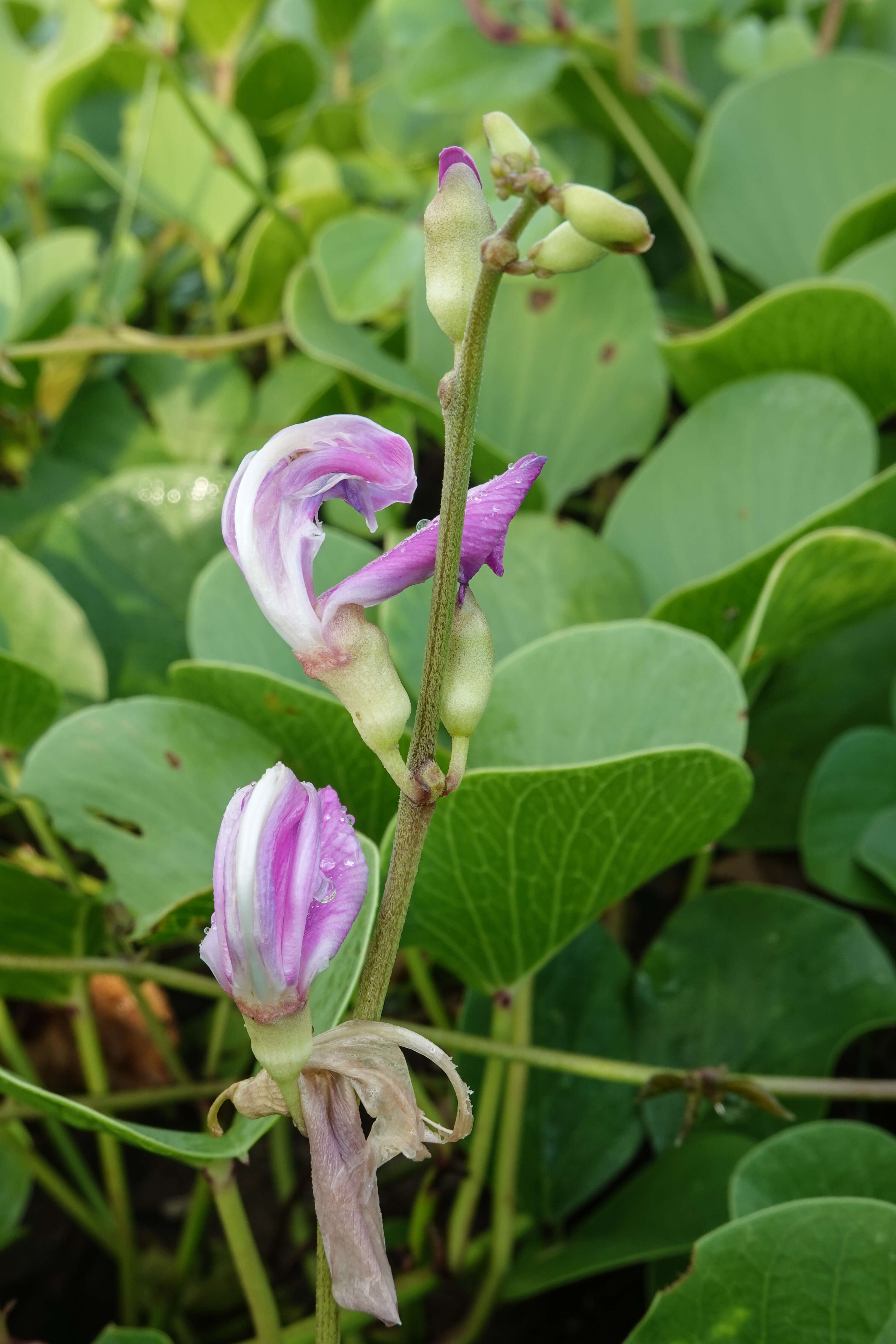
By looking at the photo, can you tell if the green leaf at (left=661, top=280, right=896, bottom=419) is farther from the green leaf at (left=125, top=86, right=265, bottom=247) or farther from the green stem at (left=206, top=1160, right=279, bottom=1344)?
the green stem at (left=206, top=1160, right=279, bottom=1344)

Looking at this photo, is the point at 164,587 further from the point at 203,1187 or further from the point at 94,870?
the point at 203,1187

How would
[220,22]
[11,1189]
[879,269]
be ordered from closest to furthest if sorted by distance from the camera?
[11,1189] < [879,269] < [220,22]

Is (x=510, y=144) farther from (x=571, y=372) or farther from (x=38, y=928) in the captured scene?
(x=571, y=372)

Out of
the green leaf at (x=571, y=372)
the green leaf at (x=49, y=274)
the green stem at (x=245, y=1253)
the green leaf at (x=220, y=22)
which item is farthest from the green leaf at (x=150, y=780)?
the green leaf at (x=220, y=22)

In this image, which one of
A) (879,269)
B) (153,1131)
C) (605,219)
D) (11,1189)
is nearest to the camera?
(605,219)

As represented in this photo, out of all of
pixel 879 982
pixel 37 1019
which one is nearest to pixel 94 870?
pixel 37 1019

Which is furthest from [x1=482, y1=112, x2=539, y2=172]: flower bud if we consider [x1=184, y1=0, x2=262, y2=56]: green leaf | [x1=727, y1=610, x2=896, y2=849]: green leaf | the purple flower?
[x1=184, y1=0, x2=262, y2=56]: green leaf

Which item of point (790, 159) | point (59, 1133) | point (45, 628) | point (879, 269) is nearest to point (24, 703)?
point (45, 628)
